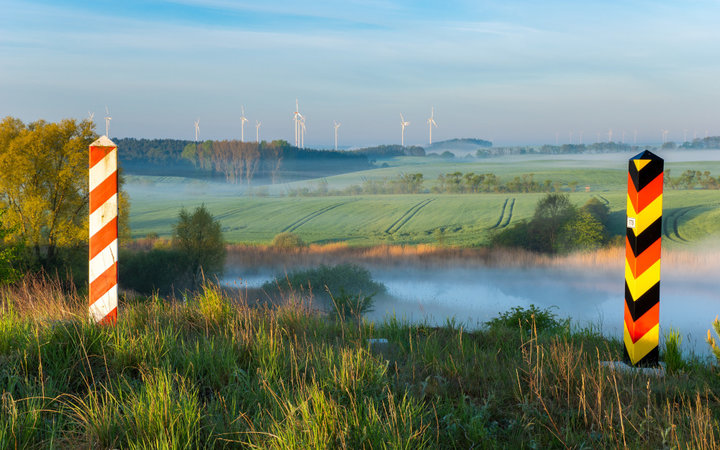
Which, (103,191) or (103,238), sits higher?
(103,191)

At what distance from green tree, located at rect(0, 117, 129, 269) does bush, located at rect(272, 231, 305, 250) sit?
960 cm

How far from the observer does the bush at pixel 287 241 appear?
125ft

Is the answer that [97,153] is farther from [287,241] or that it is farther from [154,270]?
[154,270]

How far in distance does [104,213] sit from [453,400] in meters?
4.47

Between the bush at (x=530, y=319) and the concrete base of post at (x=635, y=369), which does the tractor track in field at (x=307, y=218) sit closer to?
the bush at (x=530, y=319)

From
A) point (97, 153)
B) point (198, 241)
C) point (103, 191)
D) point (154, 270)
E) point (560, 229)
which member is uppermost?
point (97, 153)

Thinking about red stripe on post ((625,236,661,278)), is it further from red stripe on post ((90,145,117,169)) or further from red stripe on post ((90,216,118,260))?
red stripe on post ((90,145,117,169))

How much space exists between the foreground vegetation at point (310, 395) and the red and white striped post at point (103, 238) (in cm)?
30

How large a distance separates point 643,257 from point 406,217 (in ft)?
104

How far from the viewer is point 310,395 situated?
407cm

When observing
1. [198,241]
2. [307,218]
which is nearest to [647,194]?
[307,218]

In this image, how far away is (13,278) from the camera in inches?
822

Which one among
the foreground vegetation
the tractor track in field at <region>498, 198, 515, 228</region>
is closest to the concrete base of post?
the foreground vegetation

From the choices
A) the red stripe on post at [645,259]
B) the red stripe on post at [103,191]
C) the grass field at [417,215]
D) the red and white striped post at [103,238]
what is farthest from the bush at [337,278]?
the red stripe on post at [645,259]
